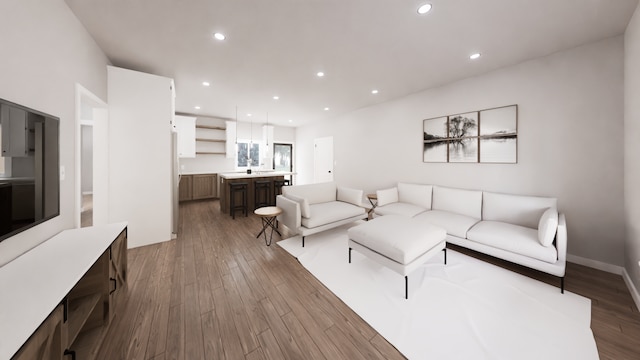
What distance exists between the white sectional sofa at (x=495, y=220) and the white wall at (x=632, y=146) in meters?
0.49

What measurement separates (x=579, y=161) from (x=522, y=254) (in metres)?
1.53

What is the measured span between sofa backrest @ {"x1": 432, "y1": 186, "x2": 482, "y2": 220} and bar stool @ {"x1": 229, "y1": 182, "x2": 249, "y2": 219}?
408 centimetres

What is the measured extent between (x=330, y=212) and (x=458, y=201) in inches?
82.3

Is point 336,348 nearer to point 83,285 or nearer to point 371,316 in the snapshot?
point 371,316

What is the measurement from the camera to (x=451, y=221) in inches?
117

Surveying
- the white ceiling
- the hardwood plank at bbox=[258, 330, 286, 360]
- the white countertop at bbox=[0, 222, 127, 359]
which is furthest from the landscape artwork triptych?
the white countertop at bbox=[0, 222, 127, 359]

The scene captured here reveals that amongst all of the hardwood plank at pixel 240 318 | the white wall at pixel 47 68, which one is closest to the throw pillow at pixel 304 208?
the hardwood plank at pixel 240 318

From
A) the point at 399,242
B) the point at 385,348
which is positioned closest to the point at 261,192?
the point at 399,242

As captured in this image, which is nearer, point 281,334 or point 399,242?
point 281,334

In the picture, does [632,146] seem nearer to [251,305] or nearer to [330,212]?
[330,212]

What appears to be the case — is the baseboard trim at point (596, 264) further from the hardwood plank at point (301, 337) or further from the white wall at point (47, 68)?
the white wall at point (47, 68)

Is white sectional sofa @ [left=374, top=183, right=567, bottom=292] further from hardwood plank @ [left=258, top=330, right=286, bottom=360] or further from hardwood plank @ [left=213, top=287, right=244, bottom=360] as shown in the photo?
hardwood plank @ [left=213, top=287, right=244, bottom=360]

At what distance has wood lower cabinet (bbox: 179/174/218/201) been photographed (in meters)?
6.39

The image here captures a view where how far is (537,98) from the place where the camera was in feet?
9.37
